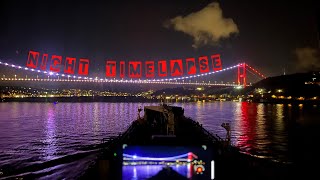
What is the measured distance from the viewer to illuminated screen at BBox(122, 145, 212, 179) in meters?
12.3

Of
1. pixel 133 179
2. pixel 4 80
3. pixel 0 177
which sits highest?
pixel 4 80

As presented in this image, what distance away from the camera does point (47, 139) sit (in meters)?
37.3

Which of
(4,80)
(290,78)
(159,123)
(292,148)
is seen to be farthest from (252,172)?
(290,78)

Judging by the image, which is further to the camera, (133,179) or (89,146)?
(89,146)

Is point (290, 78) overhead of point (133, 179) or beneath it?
overhead

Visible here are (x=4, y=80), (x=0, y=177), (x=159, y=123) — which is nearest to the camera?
(x=0, y=177)

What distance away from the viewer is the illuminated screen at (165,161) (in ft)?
40.5

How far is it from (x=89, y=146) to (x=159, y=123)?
8857 millimetres

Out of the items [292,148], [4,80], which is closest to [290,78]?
[4,80]

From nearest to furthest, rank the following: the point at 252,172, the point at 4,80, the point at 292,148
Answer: the point at 252,172 < the point at 292,148 < the point at 4,80

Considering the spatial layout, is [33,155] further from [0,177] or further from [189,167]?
[189,167]

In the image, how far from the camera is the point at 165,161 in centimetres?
1234

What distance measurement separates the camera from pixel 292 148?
A: 97.4ft

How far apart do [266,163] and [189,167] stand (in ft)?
40.4
